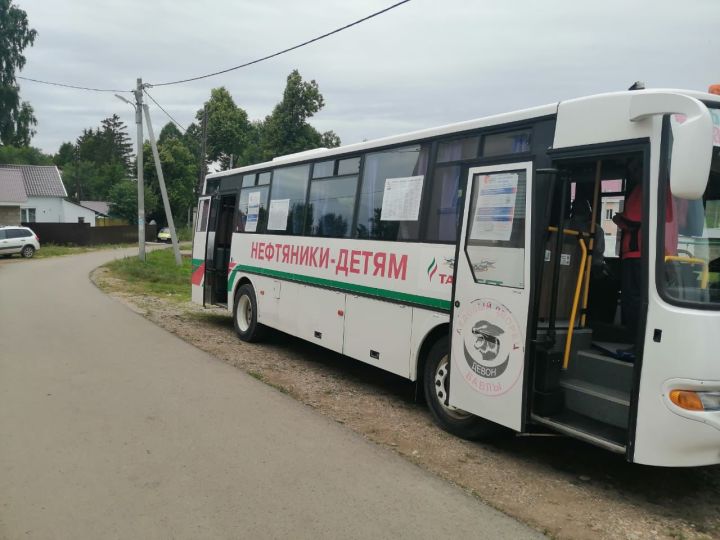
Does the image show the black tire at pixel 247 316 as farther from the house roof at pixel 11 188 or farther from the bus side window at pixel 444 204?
the house roof at pixel 11 188

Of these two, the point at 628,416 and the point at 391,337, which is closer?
the point at 628,416

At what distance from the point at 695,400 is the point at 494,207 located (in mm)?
2109

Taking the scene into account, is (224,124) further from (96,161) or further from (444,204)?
(96,161)

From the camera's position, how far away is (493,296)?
5023 millimetres

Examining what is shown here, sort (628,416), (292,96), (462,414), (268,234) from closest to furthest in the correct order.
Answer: (628,416) < (462,414) < (268,234) < (292,96)

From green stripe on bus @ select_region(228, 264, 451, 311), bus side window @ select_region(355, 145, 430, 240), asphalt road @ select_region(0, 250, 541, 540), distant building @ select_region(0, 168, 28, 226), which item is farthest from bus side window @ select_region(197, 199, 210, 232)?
distant building @ select_region(0, 168, 28, 226)

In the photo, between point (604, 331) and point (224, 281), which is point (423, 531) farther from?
point (224, 281)

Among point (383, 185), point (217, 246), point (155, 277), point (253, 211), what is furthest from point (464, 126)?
point (155, 277)

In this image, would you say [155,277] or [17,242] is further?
[17,242]

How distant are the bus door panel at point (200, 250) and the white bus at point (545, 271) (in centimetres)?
442

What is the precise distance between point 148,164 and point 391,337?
5529cm

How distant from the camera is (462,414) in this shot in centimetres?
559

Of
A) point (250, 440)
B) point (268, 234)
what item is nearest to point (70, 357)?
point (268, 234)

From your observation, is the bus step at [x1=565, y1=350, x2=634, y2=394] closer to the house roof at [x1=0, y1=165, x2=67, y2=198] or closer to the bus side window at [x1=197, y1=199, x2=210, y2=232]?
the bus side window at [x1=197, y1=199, x2=210, y2=232]
